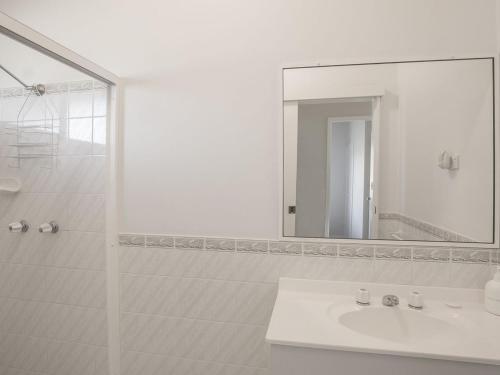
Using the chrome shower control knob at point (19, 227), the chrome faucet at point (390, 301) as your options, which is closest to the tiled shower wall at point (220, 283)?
the chrome faucet at point (390, 301)

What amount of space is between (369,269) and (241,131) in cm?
79

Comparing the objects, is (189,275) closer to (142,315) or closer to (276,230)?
(142,315)

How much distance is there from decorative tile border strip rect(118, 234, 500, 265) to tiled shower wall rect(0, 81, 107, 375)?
24 cm

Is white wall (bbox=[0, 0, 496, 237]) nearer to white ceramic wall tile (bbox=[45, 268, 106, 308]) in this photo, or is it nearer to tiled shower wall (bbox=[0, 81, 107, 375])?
tiled shower wall (bbox=[0, 81, 107, 375])

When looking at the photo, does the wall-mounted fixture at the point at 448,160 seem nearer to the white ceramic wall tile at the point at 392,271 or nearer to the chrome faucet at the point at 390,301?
the white ceramic wall tile at the point at 392,271

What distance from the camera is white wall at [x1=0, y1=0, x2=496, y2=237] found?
3.86ft

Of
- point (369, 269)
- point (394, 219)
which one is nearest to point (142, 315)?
point (369, 269)

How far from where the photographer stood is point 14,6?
1.50 m

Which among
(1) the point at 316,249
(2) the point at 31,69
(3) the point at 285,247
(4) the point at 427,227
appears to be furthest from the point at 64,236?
(4) the point at 427,227

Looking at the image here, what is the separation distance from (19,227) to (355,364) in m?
1.55

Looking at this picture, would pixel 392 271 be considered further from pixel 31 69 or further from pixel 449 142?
pixel 31 69

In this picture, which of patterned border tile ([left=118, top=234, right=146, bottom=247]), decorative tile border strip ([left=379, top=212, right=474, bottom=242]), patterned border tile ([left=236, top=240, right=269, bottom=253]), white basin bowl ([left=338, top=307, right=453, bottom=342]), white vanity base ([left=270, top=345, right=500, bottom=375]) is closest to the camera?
white vanity base ([left=270, top=345, right=500, bottom=375])

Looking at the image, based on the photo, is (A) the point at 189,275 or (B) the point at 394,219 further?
(A) the point at 189,275

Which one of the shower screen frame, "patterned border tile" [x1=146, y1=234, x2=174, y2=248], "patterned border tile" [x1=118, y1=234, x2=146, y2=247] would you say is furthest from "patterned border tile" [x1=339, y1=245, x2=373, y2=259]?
the shower screen frame
